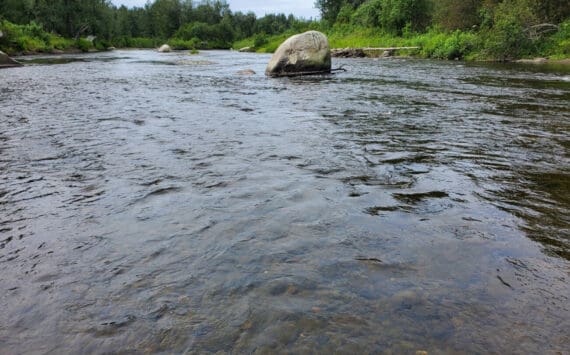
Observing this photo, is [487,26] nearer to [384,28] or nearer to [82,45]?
[384,28]

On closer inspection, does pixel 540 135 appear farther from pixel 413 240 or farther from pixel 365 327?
pixel 365 327

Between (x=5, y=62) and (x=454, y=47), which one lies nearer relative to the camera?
(x=5, y=62)

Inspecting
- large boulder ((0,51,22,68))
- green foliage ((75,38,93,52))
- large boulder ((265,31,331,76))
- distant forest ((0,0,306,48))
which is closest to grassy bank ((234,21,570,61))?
large boulder ((265,31,331,76))

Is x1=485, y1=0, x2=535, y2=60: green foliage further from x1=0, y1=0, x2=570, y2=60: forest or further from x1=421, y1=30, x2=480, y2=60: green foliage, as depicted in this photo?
x1=421, y1=30, x2=480, y2=60: green foliage

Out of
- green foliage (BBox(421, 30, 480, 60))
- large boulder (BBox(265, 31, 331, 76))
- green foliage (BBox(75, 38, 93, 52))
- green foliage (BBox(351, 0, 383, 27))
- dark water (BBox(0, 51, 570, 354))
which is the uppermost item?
A: green foliage (BBox(351, 0, 383, 27))

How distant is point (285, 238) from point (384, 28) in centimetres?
5448

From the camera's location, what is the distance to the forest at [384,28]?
28.4 metres

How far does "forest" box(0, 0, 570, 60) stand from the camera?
28406 millimetres

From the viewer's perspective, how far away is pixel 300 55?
19.1 m

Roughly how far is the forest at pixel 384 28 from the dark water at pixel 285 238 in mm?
24780

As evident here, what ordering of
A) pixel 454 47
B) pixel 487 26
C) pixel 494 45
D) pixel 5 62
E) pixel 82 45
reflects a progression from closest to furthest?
1. pixel 5 62
2. pixel 494 45
3. pixel 454 47
4. pixel 487 26
5. pixel 82 45

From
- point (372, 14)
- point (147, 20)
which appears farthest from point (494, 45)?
point (147, 20)

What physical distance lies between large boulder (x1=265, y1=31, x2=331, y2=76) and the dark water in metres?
11.6

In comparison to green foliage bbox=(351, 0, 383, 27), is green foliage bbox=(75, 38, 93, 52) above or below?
below
